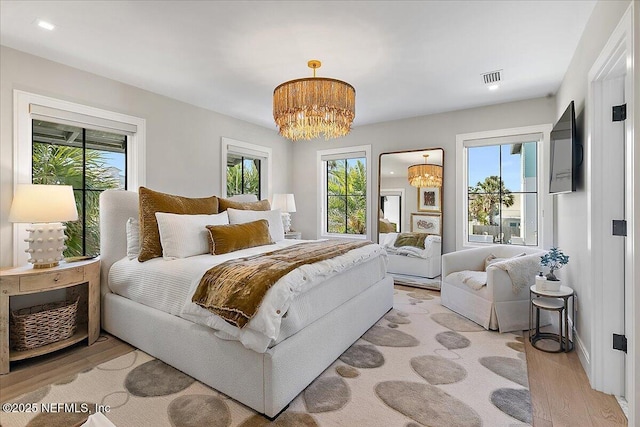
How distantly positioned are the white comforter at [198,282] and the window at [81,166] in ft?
2.46

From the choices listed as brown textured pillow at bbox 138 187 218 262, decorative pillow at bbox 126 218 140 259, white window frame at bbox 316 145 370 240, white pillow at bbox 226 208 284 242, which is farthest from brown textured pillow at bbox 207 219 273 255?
white window frame at bbox 316 145 370 240

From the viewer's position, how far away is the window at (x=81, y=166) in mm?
2918

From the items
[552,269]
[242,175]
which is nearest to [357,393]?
[552,269]

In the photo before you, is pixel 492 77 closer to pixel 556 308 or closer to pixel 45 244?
pixel 556 308

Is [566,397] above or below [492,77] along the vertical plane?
below

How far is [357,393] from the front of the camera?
194 centimetres

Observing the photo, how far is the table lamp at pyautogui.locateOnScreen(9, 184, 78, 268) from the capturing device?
2.37 metres

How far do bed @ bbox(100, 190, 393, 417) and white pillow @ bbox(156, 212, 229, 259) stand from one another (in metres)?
0.17

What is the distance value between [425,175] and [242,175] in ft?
9.18

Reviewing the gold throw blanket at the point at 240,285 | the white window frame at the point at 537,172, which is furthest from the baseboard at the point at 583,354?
the gold throw blanket at the point at 240,285

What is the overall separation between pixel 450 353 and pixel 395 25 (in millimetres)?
2540

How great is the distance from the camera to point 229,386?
186cm

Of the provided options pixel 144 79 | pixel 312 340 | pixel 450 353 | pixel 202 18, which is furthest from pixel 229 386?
pixel 144 79

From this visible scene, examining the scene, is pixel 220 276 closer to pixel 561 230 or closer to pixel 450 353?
pixel 450 353
